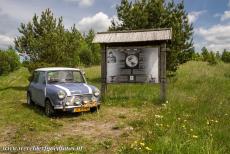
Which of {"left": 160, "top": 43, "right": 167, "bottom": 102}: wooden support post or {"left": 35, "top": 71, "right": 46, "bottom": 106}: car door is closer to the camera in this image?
{"left": 35, "top": 71, "right": 46, "bottom": 106}: car door

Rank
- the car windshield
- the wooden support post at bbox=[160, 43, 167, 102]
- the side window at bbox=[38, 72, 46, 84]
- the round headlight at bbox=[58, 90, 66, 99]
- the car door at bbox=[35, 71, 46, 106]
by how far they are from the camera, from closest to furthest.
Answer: the round headlight at bbox=[58, 90, 66, 99]
the car door at bbox=[35, 71, 46, 106]
the car windshield
the side window at bbox=[38, 72, 46, 84]
the wooden support post at bbox=[160, 43, 167, 102]

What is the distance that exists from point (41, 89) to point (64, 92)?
158 cm

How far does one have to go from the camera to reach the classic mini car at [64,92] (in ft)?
34.5

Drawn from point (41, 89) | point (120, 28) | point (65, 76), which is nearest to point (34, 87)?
point (41, 89)

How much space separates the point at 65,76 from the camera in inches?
465

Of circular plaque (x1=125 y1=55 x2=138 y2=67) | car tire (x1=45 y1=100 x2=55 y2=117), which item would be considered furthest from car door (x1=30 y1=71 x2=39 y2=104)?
circular plaque (x1=125 y1=55 x2=138 y2=67)

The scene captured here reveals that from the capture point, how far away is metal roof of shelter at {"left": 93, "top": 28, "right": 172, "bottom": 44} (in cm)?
1349

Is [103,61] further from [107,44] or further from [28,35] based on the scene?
[28,35]

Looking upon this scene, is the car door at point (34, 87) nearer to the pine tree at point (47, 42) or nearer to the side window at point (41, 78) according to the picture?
the side window at point (41, 78)

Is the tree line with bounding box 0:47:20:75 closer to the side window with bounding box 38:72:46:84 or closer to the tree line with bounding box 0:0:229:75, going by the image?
the tree line with bounding box 0:0:229:75

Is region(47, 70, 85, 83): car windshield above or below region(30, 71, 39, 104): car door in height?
above

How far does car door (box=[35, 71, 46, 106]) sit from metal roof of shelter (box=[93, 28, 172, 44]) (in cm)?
354

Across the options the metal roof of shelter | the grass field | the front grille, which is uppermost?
the metal roof of shelter

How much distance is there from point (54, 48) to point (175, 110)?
1286 centimetres
